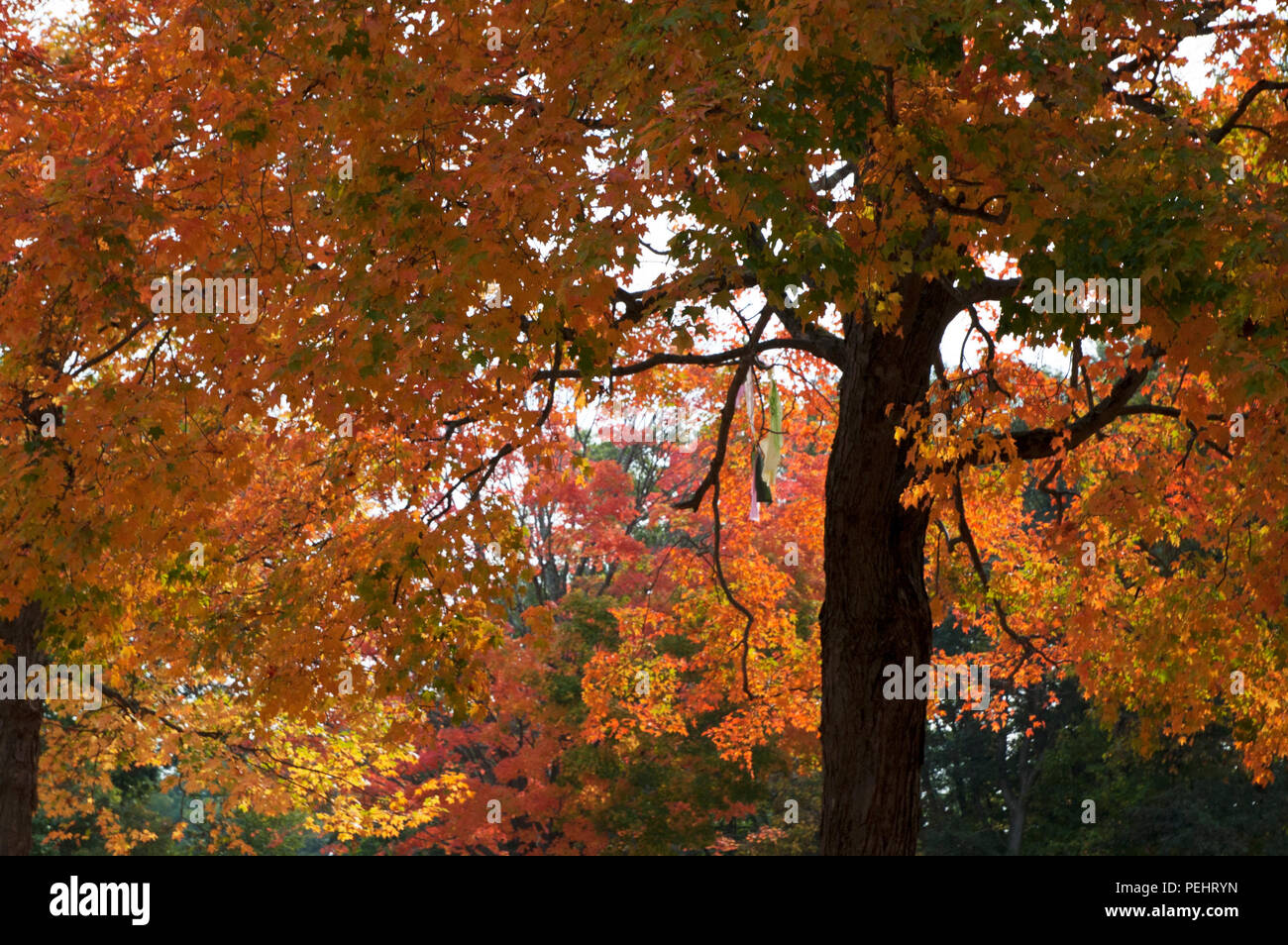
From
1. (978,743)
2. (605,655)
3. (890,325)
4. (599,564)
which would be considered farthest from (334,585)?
(978,743)

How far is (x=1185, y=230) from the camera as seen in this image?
608 cm

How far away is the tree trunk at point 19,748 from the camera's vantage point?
41.2ft

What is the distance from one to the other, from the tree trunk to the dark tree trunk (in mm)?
8682

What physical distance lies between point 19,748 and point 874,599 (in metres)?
9.31

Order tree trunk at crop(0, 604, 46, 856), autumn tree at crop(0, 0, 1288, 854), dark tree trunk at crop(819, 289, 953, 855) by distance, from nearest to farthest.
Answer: autumn tree at crop(0, 0, 1288, 854), dark tree trunk at crop(819, 289, 953, 855), tree trunk at crop(0, 604, 46, 856)

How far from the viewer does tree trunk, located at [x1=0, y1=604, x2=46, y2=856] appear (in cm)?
1256

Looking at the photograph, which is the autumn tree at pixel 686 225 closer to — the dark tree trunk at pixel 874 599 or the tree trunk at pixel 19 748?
the dark tree trunk at pixel 874 599

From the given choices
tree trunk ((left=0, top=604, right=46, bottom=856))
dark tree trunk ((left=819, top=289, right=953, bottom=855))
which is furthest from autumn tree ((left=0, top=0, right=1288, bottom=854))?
tree trunk ((left=0, top=604, right=46, bottom=856))

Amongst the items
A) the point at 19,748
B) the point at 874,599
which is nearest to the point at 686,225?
the point at 874,599

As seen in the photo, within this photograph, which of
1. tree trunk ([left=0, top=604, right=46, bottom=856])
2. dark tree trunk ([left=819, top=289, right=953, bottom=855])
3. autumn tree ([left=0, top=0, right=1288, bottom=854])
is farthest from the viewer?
tree trunk ([left=0, top=604, right=46, bottom=856])

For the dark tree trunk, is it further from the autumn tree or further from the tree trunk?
the tree trunk

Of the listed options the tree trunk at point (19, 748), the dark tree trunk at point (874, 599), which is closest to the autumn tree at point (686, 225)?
the dark tree trunk at point (874, 599)

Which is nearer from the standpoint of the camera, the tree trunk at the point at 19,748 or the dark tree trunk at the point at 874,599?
the dark tree trunk at the point at 874,599

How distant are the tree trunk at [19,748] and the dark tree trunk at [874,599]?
342 inches
